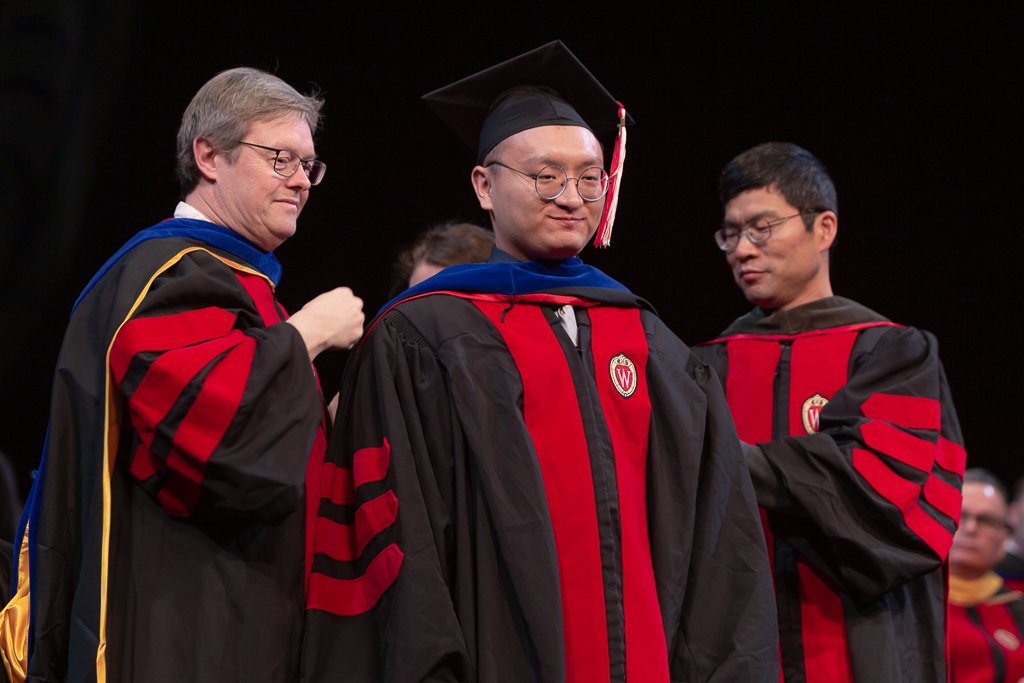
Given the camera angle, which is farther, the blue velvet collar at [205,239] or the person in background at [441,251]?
the person in background at [441,251]

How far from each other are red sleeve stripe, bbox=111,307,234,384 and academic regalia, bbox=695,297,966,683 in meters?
1.45

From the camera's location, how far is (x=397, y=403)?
1.90m

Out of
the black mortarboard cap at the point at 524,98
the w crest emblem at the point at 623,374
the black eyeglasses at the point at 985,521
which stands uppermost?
the black mortarboard cap at the point at 524,98

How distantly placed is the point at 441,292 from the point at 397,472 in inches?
18.9

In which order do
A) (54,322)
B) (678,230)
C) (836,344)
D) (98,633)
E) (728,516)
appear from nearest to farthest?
1. (98,633)
2. (728,516)
3. (836,344)
4. (54,322)
5. (678,230)

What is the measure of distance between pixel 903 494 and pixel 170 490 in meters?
1.86

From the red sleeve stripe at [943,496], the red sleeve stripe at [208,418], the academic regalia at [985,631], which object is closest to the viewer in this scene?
the red sleeve stripe at [208,418]

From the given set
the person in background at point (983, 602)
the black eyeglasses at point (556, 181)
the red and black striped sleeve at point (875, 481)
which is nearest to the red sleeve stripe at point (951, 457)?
the red and black striped sleeve at point (875, 481)

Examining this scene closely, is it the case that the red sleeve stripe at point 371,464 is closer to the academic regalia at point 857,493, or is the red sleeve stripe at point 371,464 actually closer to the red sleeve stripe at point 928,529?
the academic regalia at point 857,493

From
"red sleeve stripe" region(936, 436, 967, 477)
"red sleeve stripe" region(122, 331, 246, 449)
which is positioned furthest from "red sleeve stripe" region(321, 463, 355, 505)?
"red sleeve stripe" region(936, 436, 967, 477)

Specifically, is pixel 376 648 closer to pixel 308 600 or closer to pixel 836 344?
pixel 308 600

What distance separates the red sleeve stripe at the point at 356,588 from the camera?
178 centimetres

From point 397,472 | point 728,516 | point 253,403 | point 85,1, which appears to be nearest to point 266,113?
point 253,403

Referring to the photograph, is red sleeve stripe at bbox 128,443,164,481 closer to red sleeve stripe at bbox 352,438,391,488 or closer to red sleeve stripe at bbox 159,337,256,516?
red sleeve stripe at bbox 159,337,256,516
